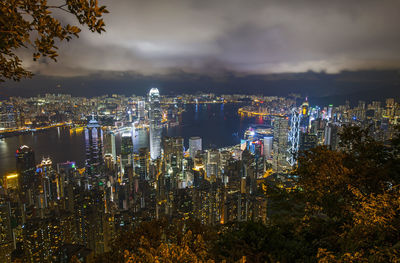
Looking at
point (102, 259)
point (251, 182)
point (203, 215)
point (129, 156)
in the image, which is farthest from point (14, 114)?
point (102, 259)

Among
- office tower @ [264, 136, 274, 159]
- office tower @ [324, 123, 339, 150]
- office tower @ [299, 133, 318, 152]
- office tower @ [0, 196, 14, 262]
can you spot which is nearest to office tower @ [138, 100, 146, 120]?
office tower @ [264, 136, 274, 159]

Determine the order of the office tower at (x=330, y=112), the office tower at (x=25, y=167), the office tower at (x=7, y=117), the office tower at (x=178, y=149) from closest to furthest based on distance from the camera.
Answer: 1. the office tower at (x=25, y=167)
2. the office tower at (x=7, y=117)
3. the office tower at (x=178, y=149)
4. the office tower at (x=330, y=112)

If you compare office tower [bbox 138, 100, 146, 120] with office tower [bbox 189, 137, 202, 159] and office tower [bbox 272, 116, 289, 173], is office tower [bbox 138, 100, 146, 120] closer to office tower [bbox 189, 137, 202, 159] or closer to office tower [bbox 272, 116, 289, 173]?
office tower [bbox 189, 137, 202, 159]

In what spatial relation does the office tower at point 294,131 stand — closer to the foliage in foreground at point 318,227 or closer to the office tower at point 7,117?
the foliage in foreground at point 318,227

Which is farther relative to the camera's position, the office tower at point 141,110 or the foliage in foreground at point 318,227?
the office tower at point 141,110

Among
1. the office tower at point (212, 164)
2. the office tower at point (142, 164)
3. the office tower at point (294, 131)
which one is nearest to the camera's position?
the office tower at point (142, 164)

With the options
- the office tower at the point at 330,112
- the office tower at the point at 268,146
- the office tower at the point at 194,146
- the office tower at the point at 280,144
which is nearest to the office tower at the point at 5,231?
the office tower at the point at 194,146
